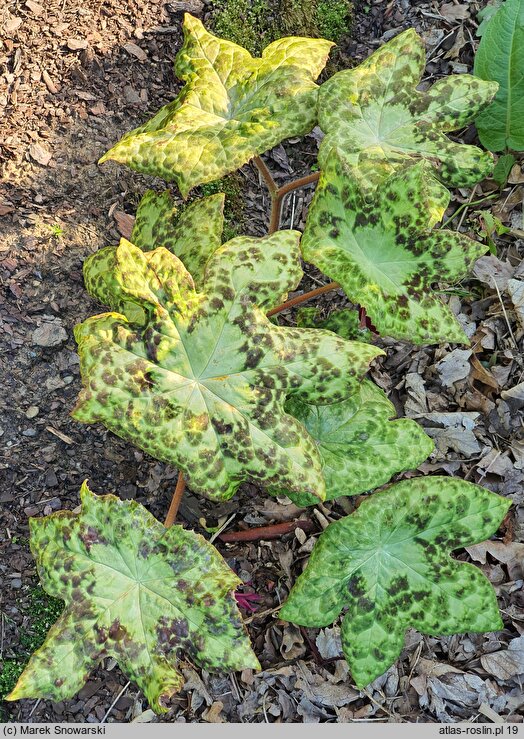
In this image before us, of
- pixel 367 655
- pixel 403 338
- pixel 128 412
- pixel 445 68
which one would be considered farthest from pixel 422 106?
pixel 367 655

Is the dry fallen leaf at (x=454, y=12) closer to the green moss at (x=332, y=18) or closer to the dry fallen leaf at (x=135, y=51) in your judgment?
the green moss at (x=332, y=18)

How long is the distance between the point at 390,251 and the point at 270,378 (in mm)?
477

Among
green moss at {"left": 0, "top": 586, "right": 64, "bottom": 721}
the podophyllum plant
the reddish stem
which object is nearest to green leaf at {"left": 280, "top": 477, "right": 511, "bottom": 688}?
the podophyllum plant

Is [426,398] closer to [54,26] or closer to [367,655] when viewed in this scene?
[367,655]

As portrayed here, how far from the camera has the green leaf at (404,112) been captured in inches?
75.7

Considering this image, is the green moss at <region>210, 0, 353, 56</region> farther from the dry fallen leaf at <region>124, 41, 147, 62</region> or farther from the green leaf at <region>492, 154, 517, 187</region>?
the green leaf at <region>492, 154, 517, 187</region>

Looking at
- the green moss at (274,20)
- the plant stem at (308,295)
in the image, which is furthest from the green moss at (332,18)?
the plant stem at (308,295)

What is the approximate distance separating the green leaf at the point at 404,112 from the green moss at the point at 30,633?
5.88 feet

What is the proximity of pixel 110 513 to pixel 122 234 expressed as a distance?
4.07 feet

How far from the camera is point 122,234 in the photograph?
2.63 metres

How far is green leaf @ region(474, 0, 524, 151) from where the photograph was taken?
243 centimetres

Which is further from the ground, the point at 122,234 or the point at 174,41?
the point at 174,41

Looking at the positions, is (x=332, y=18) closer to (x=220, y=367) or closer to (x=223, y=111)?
(x=223, y=111)

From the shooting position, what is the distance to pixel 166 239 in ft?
6.84
